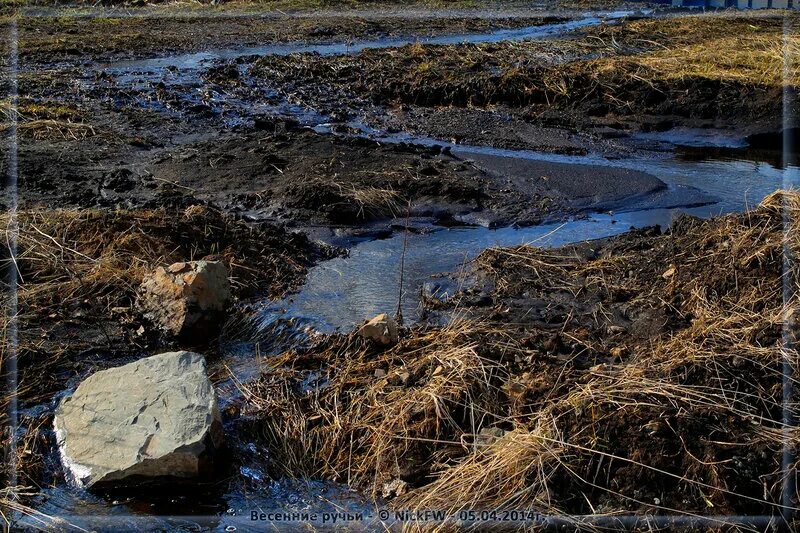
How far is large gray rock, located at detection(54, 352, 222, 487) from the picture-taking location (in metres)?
4.13

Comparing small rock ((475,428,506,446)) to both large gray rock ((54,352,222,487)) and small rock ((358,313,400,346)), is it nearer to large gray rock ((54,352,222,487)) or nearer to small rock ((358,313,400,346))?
small rock ((358,313,400,346))

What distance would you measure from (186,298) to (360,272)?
143cm

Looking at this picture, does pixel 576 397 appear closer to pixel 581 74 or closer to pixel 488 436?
pixel 488 436

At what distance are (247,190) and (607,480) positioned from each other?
495cm

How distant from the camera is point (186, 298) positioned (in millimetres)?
5430

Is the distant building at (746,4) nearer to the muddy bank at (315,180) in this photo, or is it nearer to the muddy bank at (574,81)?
the muddy bank at (574,81)

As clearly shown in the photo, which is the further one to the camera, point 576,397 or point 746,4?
point 746,4

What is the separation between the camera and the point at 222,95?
11.9 metres

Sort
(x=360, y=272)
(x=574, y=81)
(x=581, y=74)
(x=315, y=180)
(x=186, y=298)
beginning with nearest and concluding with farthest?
1. (x=186, y=298)
2. (x=360, y=272)
3. (x=315, y=180)
4. (x=574, y=81)
5. (x=581, y=74)

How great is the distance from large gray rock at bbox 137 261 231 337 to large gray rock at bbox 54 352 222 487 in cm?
72

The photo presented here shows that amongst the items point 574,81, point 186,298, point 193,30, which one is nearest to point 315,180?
point 186,298

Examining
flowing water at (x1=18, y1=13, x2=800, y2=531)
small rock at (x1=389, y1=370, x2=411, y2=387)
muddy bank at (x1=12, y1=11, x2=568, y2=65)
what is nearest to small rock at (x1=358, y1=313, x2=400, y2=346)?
small rock at (x1=389, y1=370, x2=411, y2=387)

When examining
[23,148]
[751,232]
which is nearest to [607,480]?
[751,232]

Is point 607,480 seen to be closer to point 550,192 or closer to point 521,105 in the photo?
point 550,192
